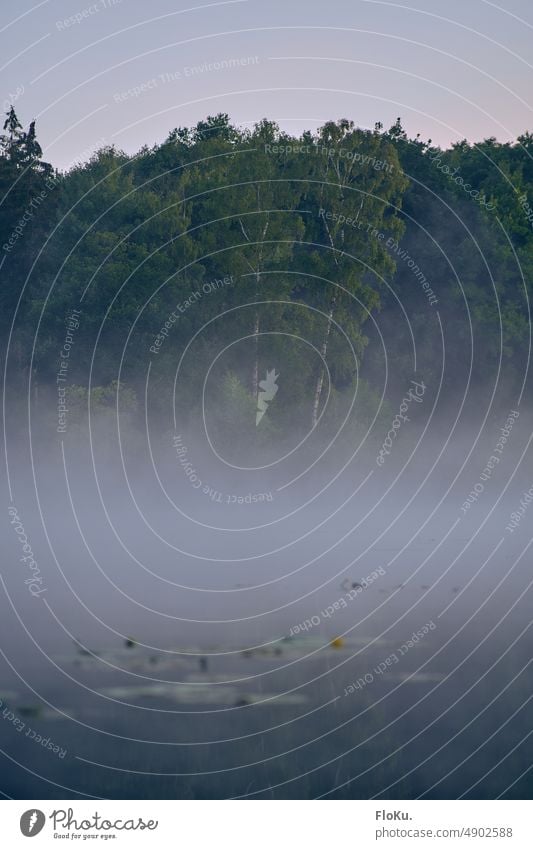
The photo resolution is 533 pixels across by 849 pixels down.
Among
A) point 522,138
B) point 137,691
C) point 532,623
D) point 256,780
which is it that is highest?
point 522,138

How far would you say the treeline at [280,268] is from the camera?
270 ft

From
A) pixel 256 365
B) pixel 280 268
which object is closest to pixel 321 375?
pixel 256 365

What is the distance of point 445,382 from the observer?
89.8m

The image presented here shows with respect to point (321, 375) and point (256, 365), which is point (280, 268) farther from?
point (321, 375)

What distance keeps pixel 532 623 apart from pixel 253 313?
143 feet

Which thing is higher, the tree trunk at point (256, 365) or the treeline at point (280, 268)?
the treeline at point (280, 268)

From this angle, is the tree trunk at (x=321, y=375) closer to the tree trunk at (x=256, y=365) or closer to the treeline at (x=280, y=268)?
the treeline at (x=280, y=268)

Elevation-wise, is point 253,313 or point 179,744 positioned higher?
point 253,313

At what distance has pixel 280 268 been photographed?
83125mm

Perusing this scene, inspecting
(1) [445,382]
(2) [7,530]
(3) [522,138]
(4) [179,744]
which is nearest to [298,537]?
(2) [7,530]

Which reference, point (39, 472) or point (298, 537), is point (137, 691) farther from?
point (39, 472)

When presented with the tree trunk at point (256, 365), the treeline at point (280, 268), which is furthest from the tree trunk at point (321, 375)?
the tree trunk at point (256, 365)

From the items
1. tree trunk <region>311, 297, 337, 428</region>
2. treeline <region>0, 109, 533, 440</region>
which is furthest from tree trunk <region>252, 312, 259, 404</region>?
tree trunk <region>311, 297, 337, 428</region>

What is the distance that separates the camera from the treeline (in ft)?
270
